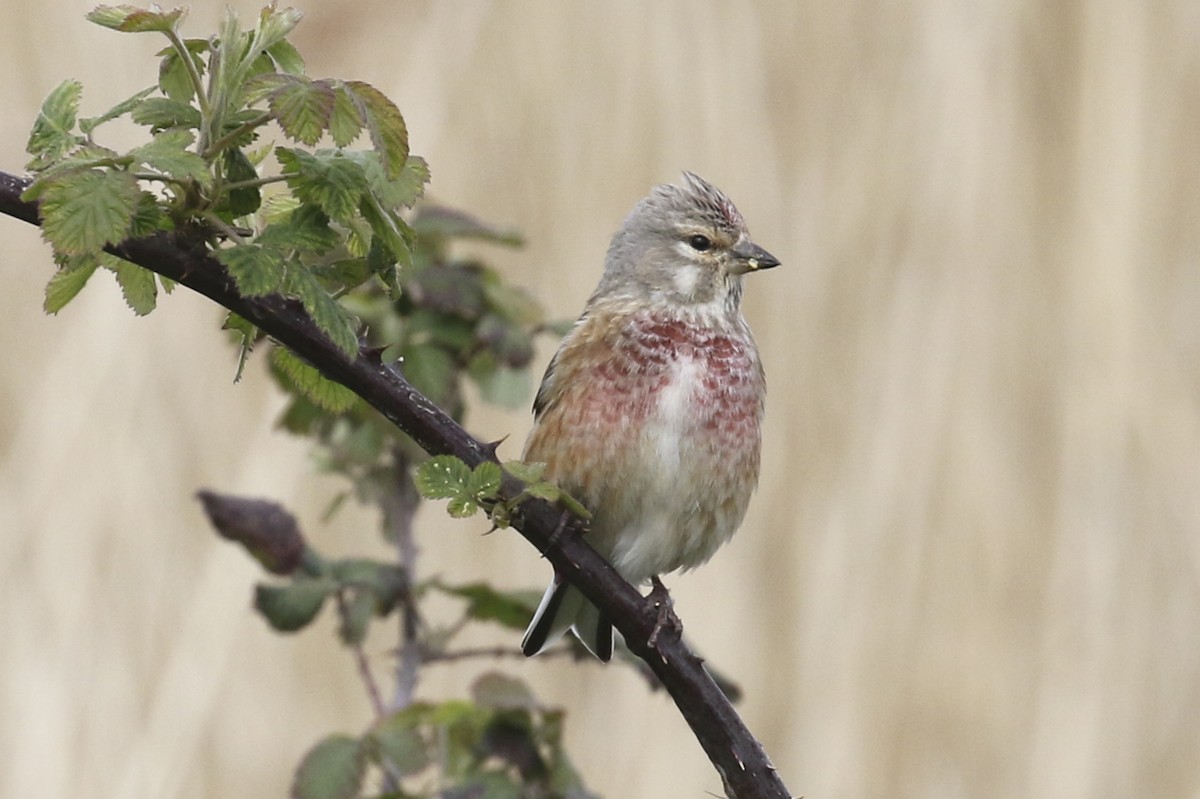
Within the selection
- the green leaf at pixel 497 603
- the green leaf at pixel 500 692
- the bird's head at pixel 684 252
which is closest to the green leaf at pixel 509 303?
the bird's head at pixel 684 252

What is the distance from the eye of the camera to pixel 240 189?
4.12 feet

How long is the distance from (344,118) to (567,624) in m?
1.43

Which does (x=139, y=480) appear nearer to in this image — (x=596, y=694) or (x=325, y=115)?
(x=596, y=694)

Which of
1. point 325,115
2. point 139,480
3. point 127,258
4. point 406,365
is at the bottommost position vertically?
point 139,480

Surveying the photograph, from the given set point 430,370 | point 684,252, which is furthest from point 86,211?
point 684,252

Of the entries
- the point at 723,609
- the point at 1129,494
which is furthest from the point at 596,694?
the point at 1129,494

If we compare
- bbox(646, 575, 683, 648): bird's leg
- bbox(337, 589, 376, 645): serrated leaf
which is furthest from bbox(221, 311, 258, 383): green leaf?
bbox(337, 589, 376, 645): serrated leaf

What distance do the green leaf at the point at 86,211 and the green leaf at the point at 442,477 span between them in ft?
1.00

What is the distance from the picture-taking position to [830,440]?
4.62 m

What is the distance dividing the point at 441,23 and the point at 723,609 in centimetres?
187

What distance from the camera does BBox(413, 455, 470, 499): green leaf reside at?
1286 millimetres

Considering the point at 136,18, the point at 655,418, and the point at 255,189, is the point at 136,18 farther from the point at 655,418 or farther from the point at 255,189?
the point at 655,418

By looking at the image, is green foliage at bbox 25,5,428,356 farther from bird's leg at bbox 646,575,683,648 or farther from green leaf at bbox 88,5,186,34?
bird's leg at bbox 646,575,683,648

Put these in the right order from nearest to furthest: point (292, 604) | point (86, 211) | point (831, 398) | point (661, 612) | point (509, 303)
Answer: point (86, 211)
point (661, 612)
point (292, 604)
point (509, 303)
point (831, 398)
